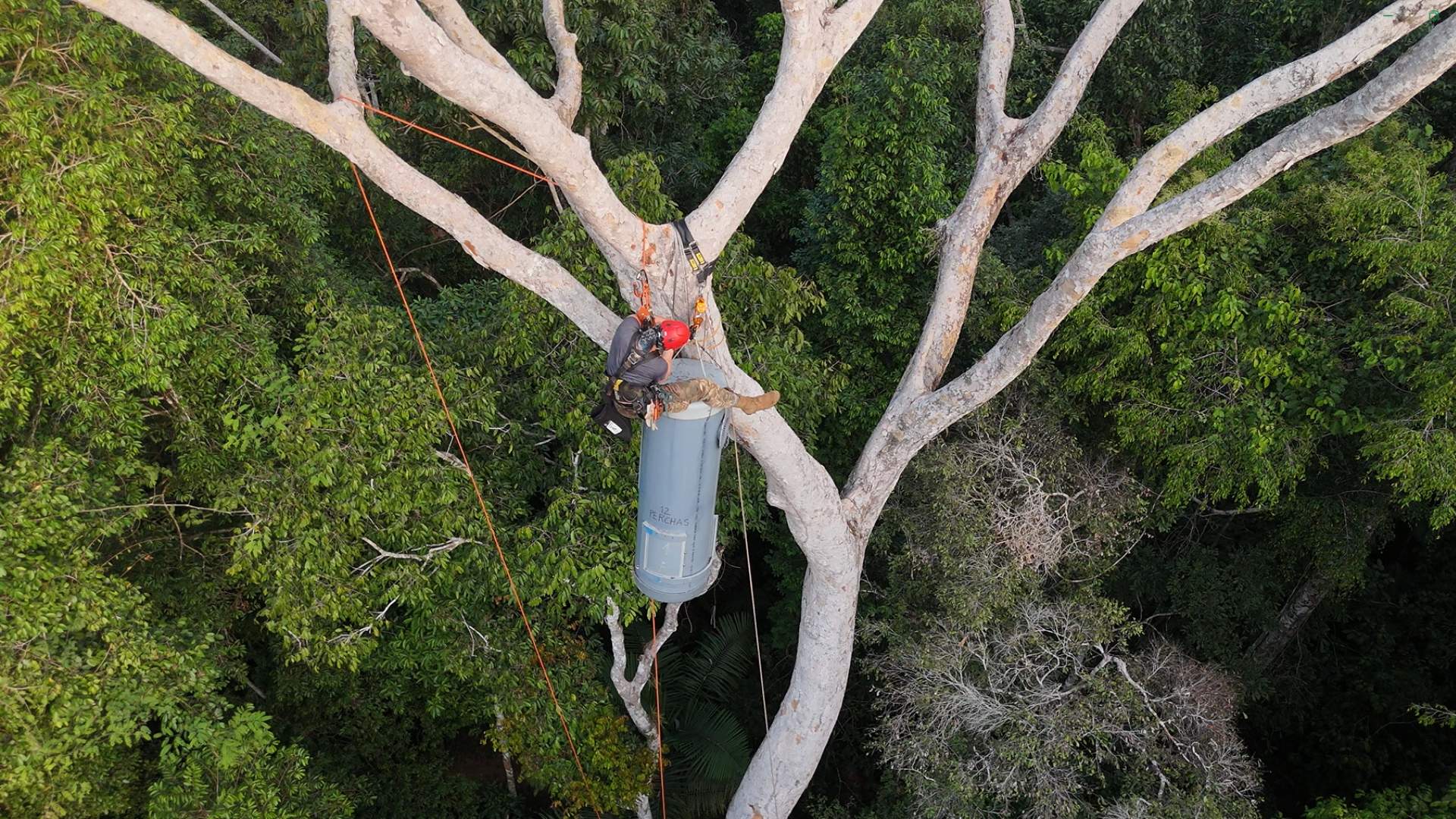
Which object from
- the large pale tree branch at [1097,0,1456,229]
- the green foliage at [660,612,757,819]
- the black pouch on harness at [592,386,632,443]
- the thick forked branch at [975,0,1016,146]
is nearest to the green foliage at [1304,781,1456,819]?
the large pale tree branch at [1097,0,1456,229]

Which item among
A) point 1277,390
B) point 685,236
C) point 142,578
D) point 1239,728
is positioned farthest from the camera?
point 1239,728

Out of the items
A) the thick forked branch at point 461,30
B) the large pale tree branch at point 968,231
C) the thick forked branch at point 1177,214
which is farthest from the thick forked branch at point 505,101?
the large pale tree branch at point 968,231

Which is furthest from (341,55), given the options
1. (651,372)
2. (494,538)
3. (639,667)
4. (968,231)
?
(639,667)

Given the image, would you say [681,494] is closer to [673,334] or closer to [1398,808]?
[673,334]

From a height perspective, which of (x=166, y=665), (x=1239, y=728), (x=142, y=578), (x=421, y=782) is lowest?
(x=1239, y=728)

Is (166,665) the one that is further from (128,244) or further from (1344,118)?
(1344,118)

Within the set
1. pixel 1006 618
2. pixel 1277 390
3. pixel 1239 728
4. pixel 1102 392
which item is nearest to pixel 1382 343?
pixel 1277 390
